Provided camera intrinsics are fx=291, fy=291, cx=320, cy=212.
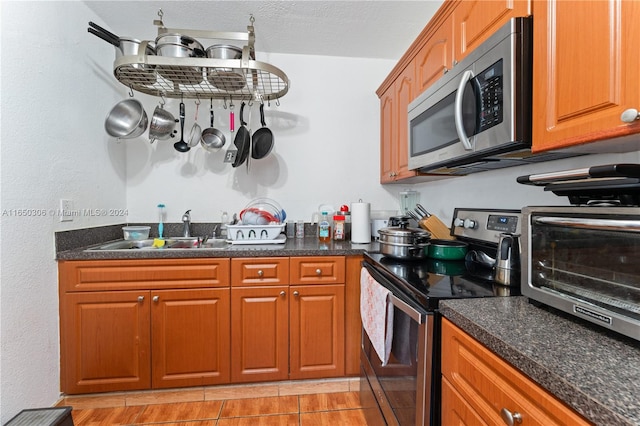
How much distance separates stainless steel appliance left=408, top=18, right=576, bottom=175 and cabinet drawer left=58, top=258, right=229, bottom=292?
1.31 meters

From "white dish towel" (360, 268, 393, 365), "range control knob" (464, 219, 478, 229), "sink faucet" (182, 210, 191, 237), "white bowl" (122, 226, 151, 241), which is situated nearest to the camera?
"white dish towel" (360, 268, 393, 365)

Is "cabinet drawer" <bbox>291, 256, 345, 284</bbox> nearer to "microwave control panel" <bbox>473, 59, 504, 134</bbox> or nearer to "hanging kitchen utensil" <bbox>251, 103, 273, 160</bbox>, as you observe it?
"hanging kitchen utensil" <bbox>251, 103, 273, 160</bbox>

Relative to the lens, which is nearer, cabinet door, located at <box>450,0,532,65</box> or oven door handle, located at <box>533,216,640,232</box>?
oven door handle, located at <box>533,216,640,232</box>

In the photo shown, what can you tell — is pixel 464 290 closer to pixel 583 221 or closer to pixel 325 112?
pixel 583 221

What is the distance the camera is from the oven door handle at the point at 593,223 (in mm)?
599

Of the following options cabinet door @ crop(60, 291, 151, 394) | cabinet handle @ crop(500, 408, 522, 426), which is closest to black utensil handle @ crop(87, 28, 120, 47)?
cabinet door @ crop(60, 291, 151, 394)

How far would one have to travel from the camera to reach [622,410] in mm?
410

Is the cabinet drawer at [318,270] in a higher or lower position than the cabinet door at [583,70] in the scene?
lower

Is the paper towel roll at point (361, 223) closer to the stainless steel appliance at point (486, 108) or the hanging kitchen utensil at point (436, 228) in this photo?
the hanging kitchen utensil at point (436, 228)

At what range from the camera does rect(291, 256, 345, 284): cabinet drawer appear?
172 cm

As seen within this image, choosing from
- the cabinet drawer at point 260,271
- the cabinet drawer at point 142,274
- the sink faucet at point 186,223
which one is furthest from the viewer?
the sink faucet at point 186,223

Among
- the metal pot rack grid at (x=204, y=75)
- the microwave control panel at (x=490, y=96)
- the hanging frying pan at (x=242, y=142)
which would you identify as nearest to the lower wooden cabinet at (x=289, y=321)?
the hanging frying pan at (x=242, y=142)

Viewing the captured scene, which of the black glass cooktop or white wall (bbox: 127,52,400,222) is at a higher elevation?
white wall (bbox: 127,52,400,222)

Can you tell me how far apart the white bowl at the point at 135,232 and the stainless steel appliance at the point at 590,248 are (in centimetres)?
225
